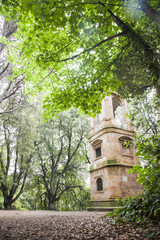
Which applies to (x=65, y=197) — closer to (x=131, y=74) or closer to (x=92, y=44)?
(x=131, y=74)

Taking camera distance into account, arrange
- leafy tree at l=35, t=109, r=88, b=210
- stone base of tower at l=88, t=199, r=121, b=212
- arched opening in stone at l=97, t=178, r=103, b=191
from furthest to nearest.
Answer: leafy tree at l=35, t=109, r=88, b=210
arched opening in stone at l=97, t=178, r=103, b=191
stone base of tower at l=88, t=199, r=121, b=212

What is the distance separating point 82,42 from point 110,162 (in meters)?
11.4

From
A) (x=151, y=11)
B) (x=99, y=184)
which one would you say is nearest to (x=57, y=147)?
(x=99, y=184)

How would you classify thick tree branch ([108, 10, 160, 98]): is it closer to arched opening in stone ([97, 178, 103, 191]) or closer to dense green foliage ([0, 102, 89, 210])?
dense green foliage ([0, 102, 89, 210])

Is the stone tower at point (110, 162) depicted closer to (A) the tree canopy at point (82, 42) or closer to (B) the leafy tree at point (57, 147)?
(B) the leafy tree at point (57, 147)

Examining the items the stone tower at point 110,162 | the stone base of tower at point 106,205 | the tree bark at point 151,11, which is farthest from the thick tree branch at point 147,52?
the stone base of tower at point 106,205

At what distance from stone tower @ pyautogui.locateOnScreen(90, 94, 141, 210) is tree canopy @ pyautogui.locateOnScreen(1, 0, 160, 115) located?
363 inches

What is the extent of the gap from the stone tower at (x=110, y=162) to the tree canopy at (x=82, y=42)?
921 centimetres

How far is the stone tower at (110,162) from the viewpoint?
13.3 metres

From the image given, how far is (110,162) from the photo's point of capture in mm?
13891

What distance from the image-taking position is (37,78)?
18.4 ft

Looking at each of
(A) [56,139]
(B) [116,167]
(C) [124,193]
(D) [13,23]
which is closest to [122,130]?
(B) [116,167]

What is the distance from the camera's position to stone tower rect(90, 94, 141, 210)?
43.6ft

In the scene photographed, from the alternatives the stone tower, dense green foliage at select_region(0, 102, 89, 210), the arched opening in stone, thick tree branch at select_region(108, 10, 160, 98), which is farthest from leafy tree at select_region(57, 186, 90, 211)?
thick tree branch at select_region(108, 10, 160, 98)
